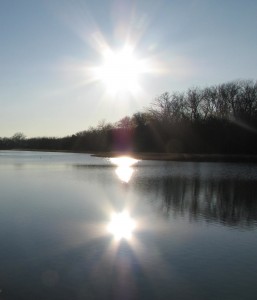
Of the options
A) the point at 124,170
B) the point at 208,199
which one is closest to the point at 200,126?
the point at 124,170

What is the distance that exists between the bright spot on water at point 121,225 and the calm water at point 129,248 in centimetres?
21

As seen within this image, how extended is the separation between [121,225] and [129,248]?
9.34 ft

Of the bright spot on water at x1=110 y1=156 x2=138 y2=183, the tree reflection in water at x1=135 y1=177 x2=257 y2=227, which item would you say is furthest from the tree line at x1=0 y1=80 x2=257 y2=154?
the tree reflection in water at x1=135 y1=177 x2=257 y2=227

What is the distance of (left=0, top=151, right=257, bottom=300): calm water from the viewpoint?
22.3ft

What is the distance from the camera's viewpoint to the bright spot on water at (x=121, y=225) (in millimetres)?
10964

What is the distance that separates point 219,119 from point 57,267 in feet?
217

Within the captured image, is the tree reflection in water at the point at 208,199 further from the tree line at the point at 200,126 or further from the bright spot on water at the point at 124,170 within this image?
the tree line at the point at 200,126

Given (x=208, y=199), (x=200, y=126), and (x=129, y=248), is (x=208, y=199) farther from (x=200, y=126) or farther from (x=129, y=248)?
(x=200, y=126)

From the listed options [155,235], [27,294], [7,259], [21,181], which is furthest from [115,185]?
[27,294]

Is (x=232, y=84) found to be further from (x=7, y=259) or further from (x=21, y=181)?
(x=7, y=259)

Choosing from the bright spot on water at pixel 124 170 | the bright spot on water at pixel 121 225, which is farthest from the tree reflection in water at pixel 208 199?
the bright spot on water at pixel 124 170

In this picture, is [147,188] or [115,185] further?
[115,185]

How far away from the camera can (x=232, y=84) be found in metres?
74.6

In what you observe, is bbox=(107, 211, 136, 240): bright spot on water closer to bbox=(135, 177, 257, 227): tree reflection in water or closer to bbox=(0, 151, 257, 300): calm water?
bbox=(0, 151, 257, 300): calm water
